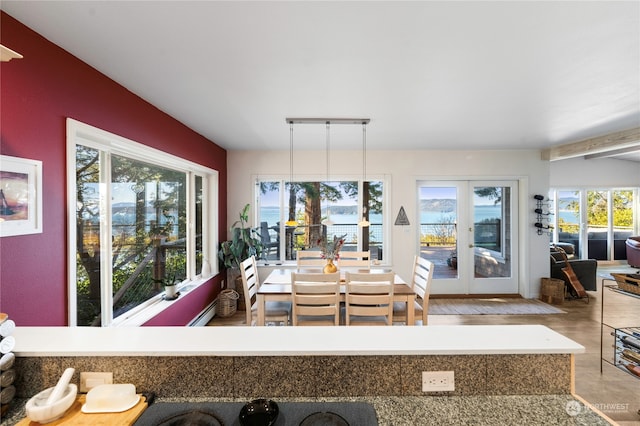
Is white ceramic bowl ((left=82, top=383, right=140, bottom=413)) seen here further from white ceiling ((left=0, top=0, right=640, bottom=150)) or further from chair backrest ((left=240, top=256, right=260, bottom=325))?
chair backrest ((left=240, top=256, right=260, bottom=325))

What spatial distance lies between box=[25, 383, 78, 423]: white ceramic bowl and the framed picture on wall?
87 cm

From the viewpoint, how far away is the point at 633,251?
6719 mm

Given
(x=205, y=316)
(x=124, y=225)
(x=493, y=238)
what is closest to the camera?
(x=124, y=225)

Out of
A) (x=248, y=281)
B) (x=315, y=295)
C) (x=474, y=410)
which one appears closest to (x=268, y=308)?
→ (x=248, y=281)

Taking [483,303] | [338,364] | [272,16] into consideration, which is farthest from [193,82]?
[483,303]

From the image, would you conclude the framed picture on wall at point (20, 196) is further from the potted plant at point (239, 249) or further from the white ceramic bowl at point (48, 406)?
the potted plant at point (239, 249)

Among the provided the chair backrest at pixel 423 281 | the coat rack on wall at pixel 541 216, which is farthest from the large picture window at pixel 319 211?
the coat rack on wall at pixel 541 216

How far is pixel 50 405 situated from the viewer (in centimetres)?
85

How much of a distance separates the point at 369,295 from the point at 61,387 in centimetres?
212

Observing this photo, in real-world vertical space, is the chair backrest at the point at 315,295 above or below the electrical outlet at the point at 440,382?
below

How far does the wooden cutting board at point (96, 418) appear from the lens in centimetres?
85

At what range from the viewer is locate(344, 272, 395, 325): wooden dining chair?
249cm

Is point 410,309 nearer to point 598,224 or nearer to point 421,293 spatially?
point 421,293

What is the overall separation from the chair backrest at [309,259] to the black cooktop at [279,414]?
3104mm
